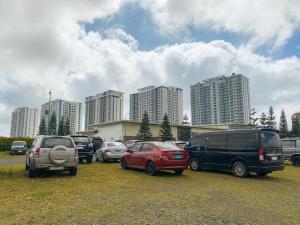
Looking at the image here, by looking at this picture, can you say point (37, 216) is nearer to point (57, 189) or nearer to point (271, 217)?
point (57, 189)

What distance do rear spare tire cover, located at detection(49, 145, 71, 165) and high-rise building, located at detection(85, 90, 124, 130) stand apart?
276 feet

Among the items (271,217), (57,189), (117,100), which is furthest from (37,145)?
(117,100)

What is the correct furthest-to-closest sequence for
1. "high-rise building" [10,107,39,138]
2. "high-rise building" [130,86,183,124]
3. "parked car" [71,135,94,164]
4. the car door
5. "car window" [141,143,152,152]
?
"high-rise building" [10,107,39,138] → "high-rise building" [130,86,183,124] → "parked car" [71,135,94,164] → the car door → "car window" [141,143,152,152]

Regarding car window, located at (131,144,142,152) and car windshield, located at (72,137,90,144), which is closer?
car window, located at (131,144,142,152)

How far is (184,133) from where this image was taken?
66.4m

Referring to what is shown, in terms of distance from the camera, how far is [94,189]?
8.92 meters

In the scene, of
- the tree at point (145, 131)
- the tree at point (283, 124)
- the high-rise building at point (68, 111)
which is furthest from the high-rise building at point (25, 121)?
the tree at point (283, 124)

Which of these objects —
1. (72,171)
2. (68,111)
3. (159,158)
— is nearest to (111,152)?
(72,171)

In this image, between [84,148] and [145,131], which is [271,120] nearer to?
[145,131]

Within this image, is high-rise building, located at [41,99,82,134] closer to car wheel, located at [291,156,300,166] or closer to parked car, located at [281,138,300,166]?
parked car, located at [281,138,300,166]

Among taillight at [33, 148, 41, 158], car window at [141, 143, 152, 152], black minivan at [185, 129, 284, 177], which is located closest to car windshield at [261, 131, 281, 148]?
black minivan at [185, 129, 284, 177]

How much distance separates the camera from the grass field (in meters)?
5.69

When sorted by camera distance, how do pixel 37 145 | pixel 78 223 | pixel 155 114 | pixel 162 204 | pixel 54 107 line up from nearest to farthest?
pixel 78 223 < pixel 162 204 < pixel 37 145 < pixel 155 114 < pixel 54 107

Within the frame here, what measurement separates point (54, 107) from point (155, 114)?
115 feet
